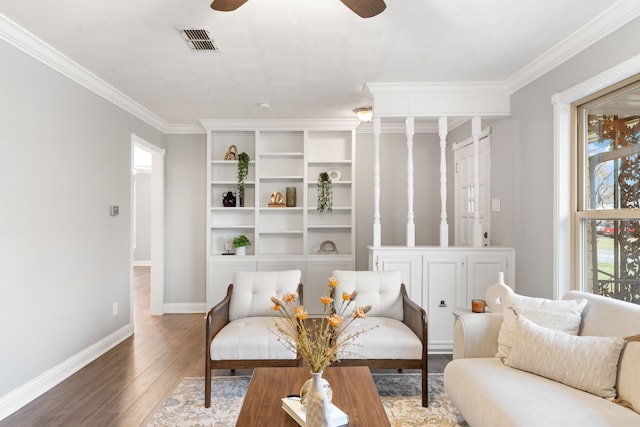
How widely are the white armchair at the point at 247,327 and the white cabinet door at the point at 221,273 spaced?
1833 millimetres

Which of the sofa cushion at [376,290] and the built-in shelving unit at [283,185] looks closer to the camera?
the sofa cushion at [376,290]

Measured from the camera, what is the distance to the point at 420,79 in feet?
12.4

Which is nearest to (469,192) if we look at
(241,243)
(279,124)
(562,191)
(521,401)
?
(562,191)

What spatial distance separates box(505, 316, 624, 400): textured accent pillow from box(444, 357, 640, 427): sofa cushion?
0.04 meters

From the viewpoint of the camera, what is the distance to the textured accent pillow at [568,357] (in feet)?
6.20

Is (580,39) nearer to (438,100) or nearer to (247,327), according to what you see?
(438,100)

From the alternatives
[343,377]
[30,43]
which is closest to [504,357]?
[343,377]

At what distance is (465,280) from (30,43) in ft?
13.7

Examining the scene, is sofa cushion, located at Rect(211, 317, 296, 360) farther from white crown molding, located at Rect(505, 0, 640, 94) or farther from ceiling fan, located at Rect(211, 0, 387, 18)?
white crown molding, located at Rect(505, 0, 640, 94)

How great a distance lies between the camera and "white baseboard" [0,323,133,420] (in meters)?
2.67

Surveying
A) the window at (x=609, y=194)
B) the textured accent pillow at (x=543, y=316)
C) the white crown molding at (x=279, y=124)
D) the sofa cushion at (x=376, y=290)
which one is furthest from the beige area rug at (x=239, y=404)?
the white crown molding at (x=279, y=124)

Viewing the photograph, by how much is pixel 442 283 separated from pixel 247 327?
201 centimetres

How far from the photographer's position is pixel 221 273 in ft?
17.3

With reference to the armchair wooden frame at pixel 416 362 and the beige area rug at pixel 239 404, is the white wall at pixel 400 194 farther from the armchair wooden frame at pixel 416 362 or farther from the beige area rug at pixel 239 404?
the armchair wooden frame at pixel 416 362
